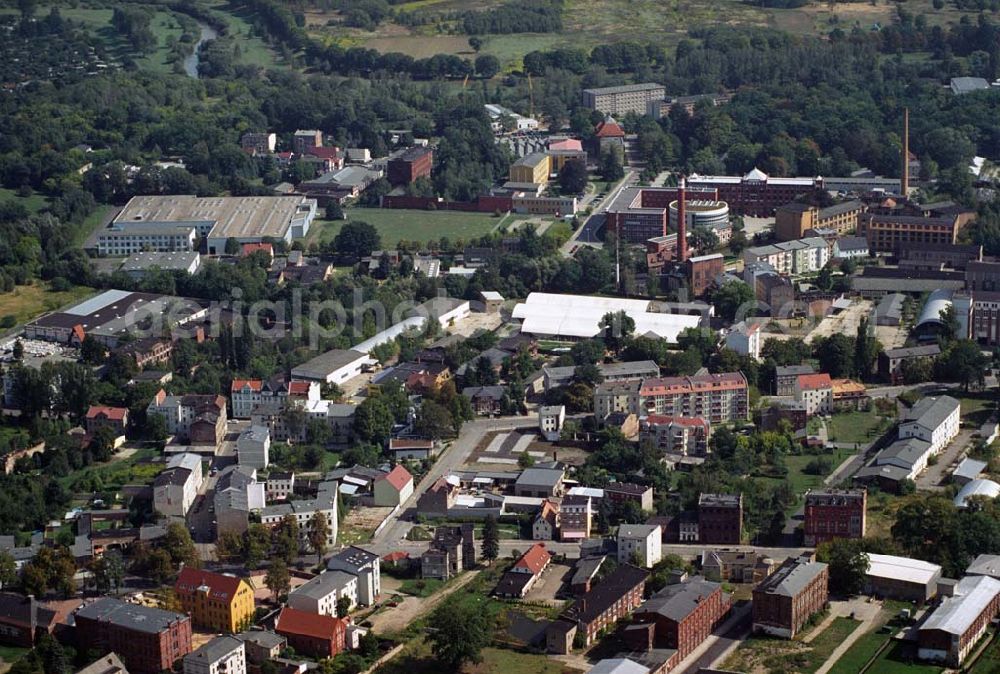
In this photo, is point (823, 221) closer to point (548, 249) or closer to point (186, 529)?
point (548, 249)

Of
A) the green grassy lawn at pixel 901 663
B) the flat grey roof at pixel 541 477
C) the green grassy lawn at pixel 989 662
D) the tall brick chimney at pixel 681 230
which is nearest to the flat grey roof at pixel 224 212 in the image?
the tall brick chimney at pixel 681 230

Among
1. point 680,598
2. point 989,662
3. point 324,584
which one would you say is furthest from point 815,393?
point 324,584

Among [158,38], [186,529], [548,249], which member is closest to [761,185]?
[548,249]

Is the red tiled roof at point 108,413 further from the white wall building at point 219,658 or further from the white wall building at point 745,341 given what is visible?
the white wall building at point 745,341

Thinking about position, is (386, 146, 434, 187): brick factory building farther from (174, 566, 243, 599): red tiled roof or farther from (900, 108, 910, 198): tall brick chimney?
(174, 566, 243, 599): red tiled roof

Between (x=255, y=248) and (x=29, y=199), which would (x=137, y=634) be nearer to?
(x=255, y=248)

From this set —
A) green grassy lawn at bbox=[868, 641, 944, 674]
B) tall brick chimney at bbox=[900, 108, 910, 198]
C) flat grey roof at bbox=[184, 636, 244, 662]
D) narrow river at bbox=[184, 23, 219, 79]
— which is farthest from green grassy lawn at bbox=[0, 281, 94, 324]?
narrow river at bbox=[184, 23, 219, 79]
